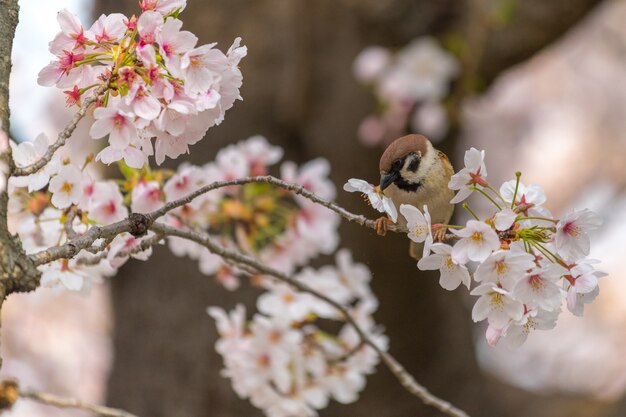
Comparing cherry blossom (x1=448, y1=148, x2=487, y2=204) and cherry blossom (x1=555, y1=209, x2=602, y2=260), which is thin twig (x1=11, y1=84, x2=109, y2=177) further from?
cherry blossom (x1=555, y1=209, x2=602, y2=260)

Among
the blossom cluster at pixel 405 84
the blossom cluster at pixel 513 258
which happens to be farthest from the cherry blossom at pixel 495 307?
the blossom cluster at pixel 405 84

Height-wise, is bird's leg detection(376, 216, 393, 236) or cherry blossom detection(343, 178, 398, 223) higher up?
bird's leg detection(376, 216, 393, 236)

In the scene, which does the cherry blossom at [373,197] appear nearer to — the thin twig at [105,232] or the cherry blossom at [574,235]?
the thin twig at [105,232]

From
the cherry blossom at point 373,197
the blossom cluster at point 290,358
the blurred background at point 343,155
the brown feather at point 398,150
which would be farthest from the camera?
the blurred background at point 343,155

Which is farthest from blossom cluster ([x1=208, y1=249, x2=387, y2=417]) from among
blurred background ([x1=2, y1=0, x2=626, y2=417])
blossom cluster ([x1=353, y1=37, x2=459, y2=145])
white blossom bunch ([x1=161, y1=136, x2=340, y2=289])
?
blossom cluster ([x1=353, y1=37, x2=459, y2=145])

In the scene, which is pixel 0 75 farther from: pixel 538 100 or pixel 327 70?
pixel 538 100

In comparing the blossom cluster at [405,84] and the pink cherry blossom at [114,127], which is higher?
the blossom cluster at [405,84]

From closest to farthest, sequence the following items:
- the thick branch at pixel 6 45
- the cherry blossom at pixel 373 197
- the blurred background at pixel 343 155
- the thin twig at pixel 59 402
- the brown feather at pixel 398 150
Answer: the thick branch at pixel 6 45 < the cherry blossom at pixel 373 197 < the thin twig at pixel 59 402 < the brown feather at pixel 398 150 < the blurred background at pixel 343 155
